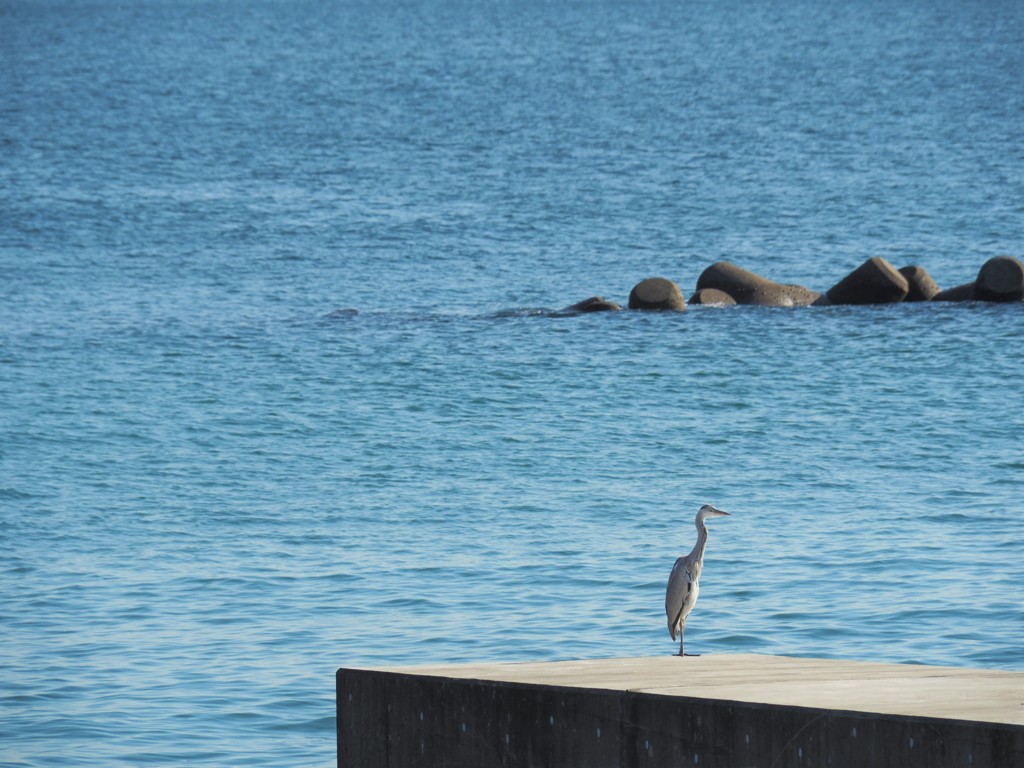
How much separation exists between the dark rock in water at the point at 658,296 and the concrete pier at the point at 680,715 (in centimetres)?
3134

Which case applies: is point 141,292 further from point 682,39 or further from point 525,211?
point 682,39

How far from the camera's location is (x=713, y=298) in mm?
43719

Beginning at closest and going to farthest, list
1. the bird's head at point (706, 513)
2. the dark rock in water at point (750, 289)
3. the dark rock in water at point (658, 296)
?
the bird's head at point (706, 513)
the dark rock in water at point (658, 296)
the dark rock in water at point (750, 289)

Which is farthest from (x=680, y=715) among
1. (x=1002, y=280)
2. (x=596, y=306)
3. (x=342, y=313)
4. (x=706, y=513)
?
(x=342, y=313)

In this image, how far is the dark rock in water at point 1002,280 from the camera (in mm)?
41719

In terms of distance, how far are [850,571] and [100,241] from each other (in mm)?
45996

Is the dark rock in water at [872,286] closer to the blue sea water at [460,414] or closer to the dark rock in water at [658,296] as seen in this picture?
the blue sea water at [460,414]

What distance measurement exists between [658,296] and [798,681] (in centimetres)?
3301

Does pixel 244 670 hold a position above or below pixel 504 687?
below

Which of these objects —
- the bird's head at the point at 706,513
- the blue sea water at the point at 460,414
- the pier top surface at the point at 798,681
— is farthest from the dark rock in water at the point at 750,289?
the pier top surface at the point at 798,681

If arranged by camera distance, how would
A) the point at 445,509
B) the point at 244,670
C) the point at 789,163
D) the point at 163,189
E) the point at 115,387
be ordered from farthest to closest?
the point at 789,163 < the point at 163,189 < the point at 115,387 < the point at 445,509 < the point at 244,670

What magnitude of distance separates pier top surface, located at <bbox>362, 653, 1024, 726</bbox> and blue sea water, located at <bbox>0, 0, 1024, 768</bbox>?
12.2 ft

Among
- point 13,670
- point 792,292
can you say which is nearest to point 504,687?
point 13,670

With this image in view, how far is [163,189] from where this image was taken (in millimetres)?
76312
